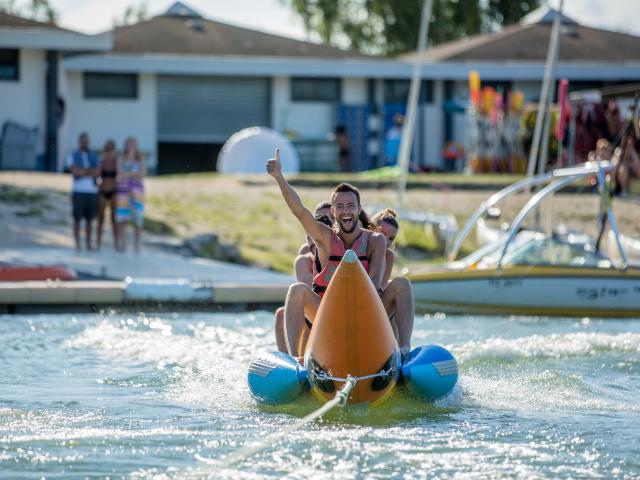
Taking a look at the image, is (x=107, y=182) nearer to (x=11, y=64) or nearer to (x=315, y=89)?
(x=11, y=64)

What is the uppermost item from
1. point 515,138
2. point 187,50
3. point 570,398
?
A: point 187,50

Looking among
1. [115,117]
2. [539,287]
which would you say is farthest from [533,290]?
[115,117]

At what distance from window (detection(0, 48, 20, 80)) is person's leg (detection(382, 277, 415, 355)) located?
1790cm

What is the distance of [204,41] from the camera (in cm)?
3142

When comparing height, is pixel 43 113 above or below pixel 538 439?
above

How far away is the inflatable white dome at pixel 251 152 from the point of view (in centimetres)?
2650

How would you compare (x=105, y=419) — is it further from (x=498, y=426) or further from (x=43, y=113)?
(x=43, y=113)

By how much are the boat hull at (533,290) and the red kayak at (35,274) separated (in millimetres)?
3790

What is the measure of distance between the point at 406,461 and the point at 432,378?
1415 millimetres

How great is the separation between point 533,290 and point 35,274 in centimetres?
540

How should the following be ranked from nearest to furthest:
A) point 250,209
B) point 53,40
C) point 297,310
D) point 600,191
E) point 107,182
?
point 297,310
point 600,191
point 107,182
point 250,209
point 53,40

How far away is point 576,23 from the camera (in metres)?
35.5

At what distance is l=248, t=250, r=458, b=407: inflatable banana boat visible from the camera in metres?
7.89

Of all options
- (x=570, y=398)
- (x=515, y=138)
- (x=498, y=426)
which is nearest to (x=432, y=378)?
(x=498, y=426)
